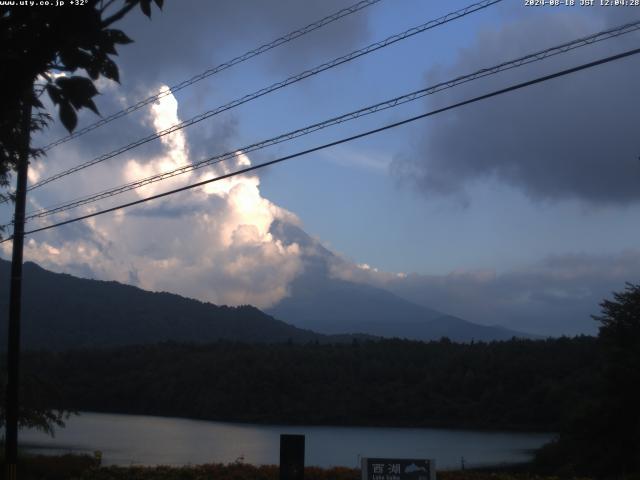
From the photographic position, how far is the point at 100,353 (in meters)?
68.5

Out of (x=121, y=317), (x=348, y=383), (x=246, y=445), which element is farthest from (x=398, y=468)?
(x=121, y=317)

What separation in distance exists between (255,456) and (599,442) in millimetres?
12951

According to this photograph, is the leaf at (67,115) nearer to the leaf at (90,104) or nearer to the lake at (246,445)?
the leaf at (90,104)

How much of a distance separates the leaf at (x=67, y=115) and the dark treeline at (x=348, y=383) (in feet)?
158

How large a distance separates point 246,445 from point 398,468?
2350cm

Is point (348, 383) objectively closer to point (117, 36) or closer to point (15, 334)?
point (15, 334)

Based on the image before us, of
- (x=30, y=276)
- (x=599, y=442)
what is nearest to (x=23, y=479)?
(x=599, y=442)

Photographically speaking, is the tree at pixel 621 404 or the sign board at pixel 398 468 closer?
the sign board at pixel 398 468

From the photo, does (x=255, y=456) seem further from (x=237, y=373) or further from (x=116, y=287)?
(x=116, y=287)

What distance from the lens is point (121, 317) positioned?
4815 inches

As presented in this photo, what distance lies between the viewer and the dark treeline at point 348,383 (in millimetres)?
55406

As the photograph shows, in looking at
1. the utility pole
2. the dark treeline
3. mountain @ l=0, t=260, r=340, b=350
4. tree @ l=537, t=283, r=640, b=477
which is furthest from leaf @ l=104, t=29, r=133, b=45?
mountain @ l=0, t=260, r=340, b=350

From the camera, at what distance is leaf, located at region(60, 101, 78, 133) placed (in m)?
4.49

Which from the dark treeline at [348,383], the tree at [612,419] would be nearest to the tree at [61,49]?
the tree at [612,419]
